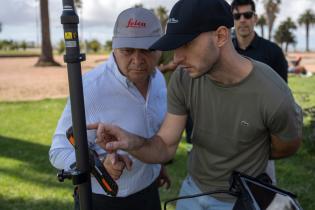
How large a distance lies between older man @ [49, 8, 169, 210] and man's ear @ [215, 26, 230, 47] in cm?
51

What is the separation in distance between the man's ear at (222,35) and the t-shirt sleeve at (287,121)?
0.99 ft

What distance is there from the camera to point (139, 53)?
2.16 m

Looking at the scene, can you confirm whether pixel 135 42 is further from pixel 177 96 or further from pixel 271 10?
pixel 271 10

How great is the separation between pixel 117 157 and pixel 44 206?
3486 millimetres

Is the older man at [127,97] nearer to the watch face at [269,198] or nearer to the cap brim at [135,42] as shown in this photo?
the cap brim at [135,42]

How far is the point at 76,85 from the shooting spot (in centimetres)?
126

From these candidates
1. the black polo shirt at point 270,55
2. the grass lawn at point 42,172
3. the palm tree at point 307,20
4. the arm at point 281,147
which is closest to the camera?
the arm at point 281,147

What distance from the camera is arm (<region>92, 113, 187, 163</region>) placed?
65.2 inches

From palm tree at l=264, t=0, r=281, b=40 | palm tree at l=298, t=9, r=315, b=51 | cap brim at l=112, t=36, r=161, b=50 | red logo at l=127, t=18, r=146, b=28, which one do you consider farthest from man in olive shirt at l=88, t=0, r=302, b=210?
palm tree at l=298, t=9, r=315, b=51

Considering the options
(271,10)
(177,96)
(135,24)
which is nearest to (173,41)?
(177,96)

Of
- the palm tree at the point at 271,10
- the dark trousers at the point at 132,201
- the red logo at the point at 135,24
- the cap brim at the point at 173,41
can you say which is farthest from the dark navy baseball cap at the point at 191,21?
the palm tree at the point at 271,10

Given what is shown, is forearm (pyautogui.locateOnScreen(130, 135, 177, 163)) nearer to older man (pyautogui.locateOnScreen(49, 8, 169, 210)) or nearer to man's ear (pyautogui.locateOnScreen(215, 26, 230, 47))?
older man (pyautogui.locateOnScreen(49, 8, 169, 210))

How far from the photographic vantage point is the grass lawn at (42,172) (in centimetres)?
504

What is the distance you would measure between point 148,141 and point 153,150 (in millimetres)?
47
